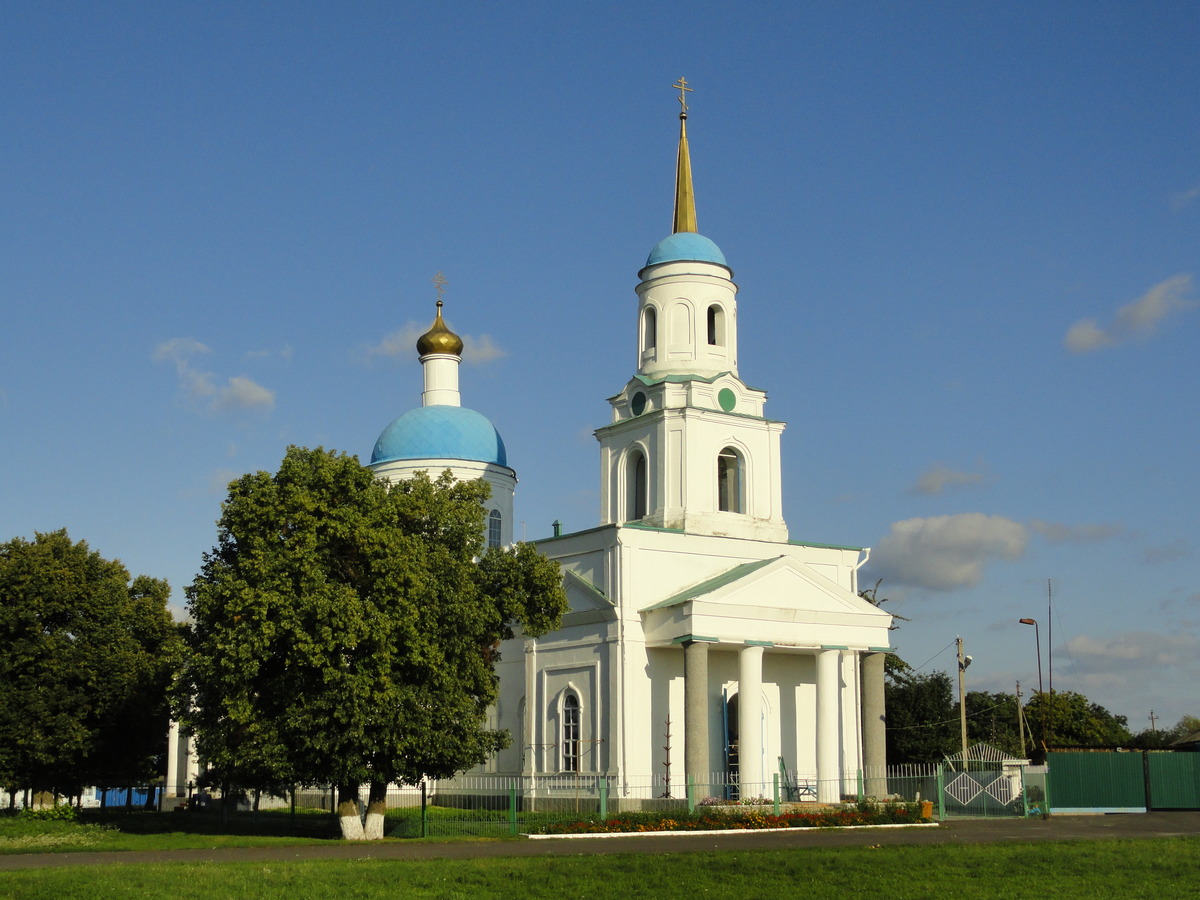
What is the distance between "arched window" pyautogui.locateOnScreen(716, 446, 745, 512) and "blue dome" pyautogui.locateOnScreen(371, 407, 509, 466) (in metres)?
10.0

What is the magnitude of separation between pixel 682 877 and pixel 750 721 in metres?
14.4

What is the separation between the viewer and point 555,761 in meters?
34.0

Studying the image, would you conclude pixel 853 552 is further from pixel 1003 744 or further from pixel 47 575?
pixel 1003 744

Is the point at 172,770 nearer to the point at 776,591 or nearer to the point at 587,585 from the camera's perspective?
the point at 587,585

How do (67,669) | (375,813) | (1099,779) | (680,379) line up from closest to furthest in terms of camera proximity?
(375,813) < (67,669) < (680,379) < (1099,779)

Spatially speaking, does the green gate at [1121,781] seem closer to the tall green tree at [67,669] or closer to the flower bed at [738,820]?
the flower bed at [738,820]

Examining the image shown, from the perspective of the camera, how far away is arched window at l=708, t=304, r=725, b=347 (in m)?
37.6

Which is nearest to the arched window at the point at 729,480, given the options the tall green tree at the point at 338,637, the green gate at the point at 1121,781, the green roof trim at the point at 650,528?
the green roof trim at the point at 650,528

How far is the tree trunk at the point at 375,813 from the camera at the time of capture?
26.5 metres

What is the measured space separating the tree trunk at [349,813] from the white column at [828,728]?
11771 mm

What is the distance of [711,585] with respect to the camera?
33.3 meters

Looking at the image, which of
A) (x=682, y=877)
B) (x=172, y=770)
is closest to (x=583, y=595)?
(x=682, y=877)

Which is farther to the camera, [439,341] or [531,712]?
[439,341]

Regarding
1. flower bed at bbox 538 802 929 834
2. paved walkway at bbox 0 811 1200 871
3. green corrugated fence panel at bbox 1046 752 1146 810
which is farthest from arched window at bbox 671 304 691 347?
green corrugated fence panel at bbox 1046 752 1146 810
